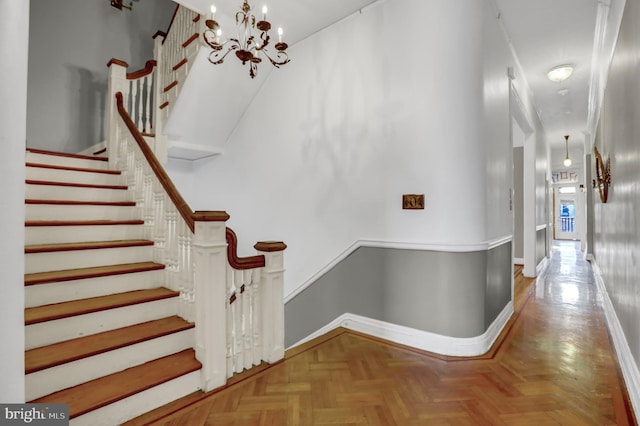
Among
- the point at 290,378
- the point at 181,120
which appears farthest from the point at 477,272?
the point at 181,120

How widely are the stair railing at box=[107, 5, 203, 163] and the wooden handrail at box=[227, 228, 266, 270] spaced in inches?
109

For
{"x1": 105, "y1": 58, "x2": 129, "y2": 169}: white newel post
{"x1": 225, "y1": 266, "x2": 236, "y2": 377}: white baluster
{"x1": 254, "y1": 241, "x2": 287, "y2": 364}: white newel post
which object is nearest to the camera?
Result: {"x1": 225, "y1": 266, "x2": 236, "y2": 377}: white baluster

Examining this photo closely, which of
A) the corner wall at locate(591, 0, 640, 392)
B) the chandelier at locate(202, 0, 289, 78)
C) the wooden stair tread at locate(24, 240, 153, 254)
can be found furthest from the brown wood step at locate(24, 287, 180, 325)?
the corner wall at locate(591, 0, 640, 392)

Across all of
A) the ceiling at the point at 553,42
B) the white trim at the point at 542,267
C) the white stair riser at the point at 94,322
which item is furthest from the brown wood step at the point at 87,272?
the white trim at the point at 542,267

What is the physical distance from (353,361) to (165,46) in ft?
15.8

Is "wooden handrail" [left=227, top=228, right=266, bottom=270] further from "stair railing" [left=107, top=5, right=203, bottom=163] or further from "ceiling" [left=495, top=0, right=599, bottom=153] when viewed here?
"ceiling" [left=495, top=0, right=599, bottom=153]

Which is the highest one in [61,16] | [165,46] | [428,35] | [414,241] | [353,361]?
[61,16]

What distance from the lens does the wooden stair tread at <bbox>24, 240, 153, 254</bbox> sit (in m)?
2.26

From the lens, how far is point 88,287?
2287 mm

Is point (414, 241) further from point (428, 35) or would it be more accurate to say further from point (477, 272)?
point (428, 35)

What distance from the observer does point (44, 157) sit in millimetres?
3254

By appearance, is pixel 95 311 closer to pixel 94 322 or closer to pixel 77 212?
pixel 94 322

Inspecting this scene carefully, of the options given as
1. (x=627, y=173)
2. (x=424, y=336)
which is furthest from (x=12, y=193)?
(x=627, y=173)

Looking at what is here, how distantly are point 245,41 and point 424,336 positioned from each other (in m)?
3.47
